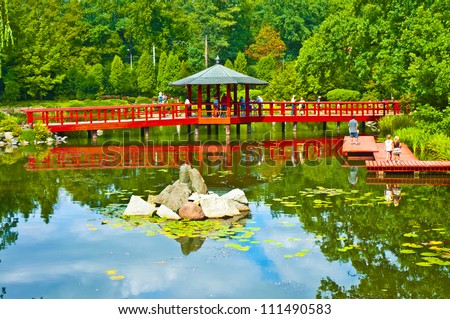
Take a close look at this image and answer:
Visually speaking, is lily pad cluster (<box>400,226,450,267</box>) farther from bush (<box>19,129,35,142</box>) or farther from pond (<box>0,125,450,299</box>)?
bush (<box>19,129,35,142</box>)

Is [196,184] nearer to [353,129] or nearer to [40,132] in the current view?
[353,129]

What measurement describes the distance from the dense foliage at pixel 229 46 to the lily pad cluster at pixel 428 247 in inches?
516

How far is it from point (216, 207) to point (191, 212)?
647mm

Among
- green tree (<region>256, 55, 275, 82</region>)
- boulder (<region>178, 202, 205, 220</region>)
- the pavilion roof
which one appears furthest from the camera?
green tree (<region>256, 55, 275, 82</region>)

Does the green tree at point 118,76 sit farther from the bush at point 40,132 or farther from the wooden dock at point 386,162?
the wooden dock at point 386,162

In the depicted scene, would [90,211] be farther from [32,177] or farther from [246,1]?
[246,1]

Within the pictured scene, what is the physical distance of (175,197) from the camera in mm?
16078

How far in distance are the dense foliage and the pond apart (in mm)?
8959

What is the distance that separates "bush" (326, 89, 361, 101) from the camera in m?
51.0

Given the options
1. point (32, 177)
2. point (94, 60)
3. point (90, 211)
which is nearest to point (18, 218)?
point (90, 211)

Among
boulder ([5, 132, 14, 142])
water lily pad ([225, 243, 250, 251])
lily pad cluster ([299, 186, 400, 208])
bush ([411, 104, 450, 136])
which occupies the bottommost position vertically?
boulder ([5, 132, 14, 142])

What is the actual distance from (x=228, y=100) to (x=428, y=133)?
12.4m

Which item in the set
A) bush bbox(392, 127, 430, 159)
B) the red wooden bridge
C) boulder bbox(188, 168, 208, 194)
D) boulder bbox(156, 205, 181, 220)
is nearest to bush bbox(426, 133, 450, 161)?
bush bbox(392, 127, 430, 159)

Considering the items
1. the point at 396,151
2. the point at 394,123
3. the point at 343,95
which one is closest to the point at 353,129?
the point at 394,123
